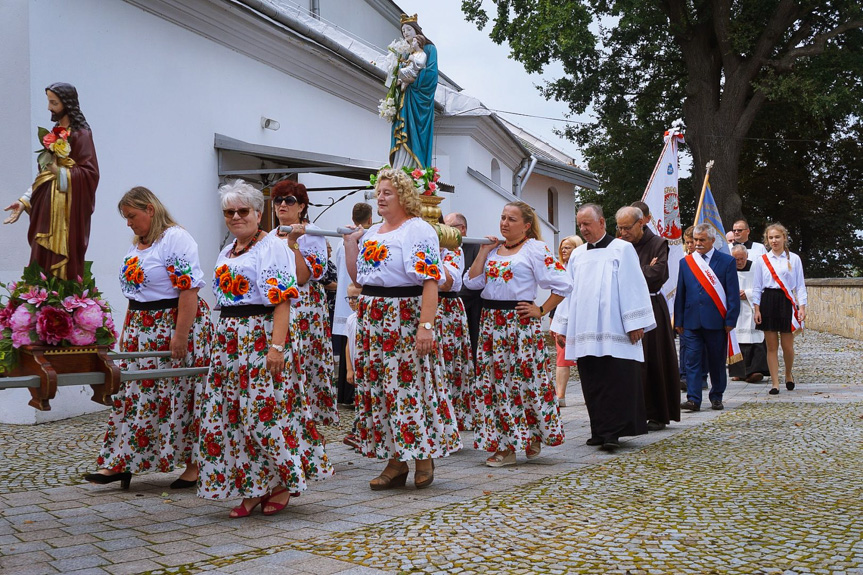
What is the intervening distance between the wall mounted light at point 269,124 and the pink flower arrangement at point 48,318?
8.26 meters

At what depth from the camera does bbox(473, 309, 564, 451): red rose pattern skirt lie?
6.56 metres

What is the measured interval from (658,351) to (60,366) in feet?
17.7

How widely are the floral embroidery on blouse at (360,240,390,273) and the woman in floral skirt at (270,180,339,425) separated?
3.15 ft

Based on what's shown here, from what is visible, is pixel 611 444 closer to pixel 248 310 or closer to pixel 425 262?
pixel 425 262

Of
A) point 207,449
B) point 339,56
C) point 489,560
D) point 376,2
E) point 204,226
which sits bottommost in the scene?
point 489,560

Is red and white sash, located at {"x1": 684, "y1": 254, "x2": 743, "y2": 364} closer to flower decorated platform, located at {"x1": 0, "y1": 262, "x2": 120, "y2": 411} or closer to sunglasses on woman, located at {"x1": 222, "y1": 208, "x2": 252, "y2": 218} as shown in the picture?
sunglasses on woman, located at {"x1": 222, "y1": 208, "x2": 252, "y2": 218}

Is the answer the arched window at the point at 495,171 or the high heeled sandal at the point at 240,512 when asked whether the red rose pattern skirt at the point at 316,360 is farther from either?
the arched window at the point at 495,171

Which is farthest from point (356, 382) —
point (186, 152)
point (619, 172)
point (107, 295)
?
point (619, 172)

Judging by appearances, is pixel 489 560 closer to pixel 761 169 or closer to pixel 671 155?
pixel 671 155

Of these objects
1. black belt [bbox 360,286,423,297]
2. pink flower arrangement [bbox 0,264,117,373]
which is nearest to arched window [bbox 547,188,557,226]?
black belt [bbox 360,286,423,297]

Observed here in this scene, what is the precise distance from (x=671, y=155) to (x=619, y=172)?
1736 centimetres

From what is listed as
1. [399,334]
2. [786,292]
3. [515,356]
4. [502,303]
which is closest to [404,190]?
[399,334]

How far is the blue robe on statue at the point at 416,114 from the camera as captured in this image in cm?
891

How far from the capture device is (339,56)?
565 inches
